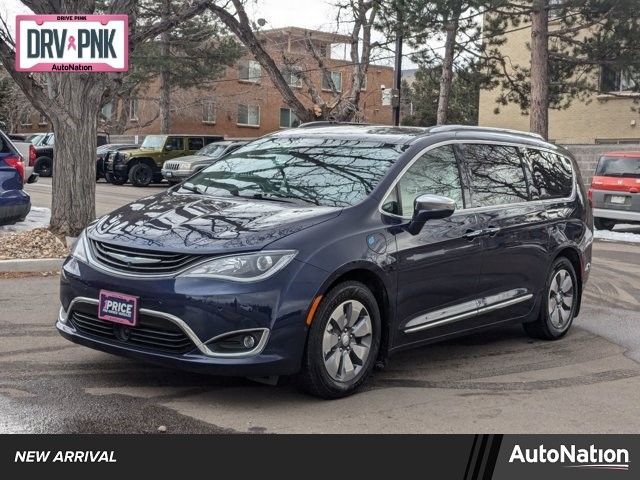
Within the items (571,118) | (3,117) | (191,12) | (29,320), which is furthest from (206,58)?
(29,320)

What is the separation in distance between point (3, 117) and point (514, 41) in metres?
28.6

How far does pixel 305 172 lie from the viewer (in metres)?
6.44

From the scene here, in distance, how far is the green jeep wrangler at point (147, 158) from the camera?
30547 millimetres

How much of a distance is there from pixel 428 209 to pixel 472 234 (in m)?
0.73

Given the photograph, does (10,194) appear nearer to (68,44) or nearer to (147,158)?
(68,44)

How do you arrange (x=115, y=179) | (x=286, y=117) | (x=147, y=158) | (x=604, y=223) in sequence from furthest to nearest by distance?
(x=286, y=117) → (x=147, y=158) → (x=115, y=179) → (x=604, y=223)

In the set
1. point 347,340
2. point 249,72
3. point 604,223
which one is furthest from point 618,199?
point 249,72

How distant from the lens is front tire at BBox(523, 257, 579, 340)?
767cm

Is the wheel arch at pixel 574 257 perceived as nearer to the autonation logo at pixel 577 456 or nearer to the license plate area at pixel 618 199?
the autonation logo at pixel 577 456

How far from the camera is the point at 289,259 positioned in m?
5.31

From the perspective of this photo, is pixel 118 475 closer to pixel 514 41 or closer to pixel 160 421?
pixel 160 421

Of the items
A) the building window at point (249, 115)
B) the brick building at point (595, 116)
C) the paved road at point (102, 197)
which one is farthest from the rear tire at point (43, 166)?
the building window at point (249, 115)

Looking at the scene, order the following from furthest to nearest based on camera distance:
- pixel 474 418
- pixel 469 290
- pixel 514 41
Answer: pixel 514 41 < pixel 469 290 < pixel 474 418

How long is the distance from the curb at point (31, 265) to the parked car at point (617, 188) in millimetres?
11927
